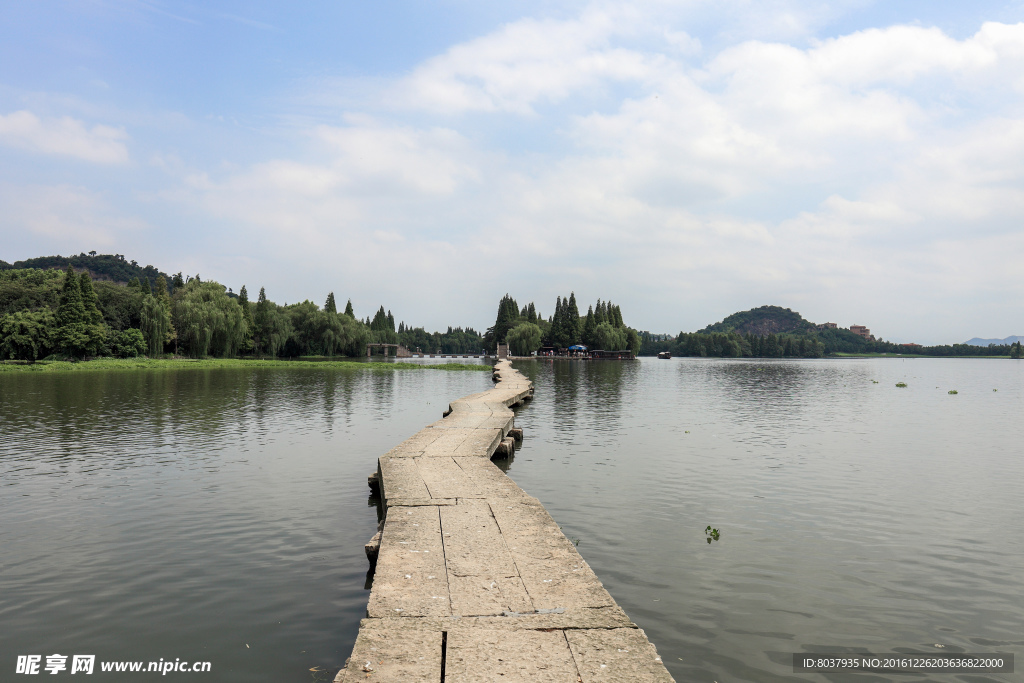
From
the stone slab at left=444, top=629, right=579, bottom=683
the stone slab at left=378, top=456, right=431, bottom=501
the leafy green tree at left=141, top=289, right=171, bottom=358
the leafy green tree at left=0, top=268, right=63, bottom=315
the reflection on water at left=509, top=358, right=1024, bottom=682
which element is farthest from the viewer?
the leafy green tree at left=0, top=268, right=63, bottom=315

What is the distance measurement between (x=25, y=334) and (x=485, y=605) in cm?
8830

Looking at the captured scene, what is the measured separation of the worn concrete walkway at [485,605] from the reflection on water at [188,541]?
100 centimetres

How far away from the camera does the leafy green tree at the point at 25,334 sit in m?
71.4

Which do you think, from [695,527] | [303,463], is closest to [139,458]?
[303,463]

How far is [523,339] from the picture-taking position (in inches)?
5827

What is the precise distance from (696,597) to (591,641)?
10.6 ft

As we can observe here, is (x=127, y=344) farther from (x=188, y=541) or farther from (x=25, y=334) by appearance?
(x=188, y=541)

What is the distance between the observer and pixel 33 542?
34.6 feet

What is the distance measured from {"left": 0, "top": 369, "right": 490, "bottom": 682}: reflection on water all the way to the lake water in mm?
44

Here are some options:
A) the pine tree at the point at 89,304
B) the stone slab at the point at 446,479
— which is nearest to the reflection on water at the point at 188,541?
the stone slab at the point at 446,479

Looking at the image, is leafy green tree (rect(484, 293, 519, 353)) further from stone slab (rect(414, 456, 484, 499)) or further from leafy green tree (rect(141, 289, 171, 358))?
stone slab (rect(414, 456, 484, 499))

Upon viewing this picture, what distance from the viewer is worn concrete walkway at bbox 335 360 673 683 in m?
5.57

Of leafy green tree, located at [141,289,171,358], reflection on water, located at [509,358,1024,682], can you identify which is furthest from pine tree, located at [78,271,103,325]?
reflection on water, located at [509,358,1024,682]

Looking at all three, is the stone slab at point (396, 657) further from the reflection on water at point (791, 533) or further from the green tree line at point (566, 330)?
the green tree line at point (566, 330)
